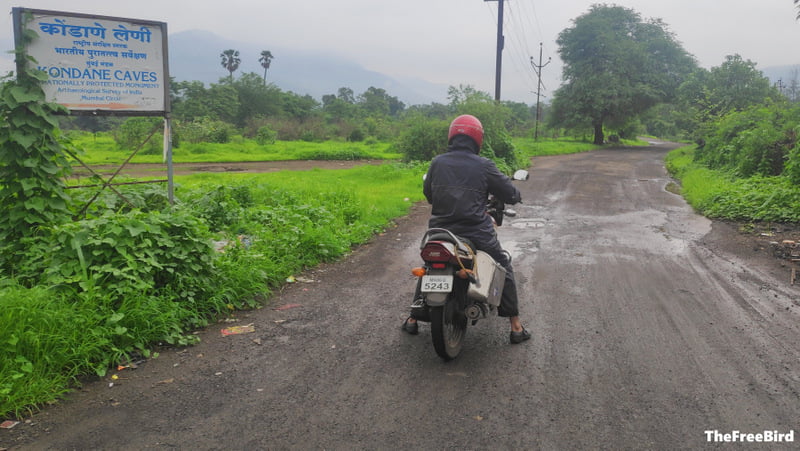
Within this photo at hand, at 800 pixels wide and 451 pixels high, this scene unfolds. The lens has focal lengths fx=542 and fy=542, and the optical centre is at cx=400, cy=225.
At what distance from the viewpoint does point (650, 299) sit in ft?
18.8

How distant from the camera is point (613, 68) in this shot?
41344 mm

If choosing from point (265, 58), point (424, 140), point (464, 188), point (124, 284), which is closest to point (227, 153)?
point (424, 140)

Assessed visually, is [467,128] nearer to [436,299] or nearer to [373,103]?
[436,299]

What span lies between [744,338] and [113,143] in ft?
101

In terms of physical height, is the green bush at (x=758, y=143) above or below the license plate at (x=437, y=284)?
above

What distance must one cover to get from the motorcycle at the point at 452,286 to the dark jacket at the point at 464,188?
19 centimetres

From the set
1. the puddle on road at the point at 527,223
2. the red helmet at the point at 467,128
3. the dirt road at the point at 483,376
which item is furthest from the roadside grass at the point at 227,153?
the red helmet at the point at 467,128

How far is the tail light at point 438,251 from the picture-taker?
4051 mm

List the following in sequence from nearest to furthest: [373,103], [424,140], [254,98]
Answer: [424,140]
[254,98]
[373,103]

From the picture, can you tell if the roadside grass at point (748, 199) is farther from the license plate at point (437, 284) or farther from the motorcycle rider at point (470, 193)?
the license plate at point (437, 284)

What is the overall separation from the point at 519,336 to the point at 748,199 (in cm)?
876

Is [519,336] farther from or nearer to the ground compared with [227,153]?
nearer to the ground

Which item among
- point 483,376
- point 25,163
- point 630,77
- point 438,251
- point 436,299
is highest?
point 630,77

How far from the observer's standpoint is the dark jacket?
447cm
